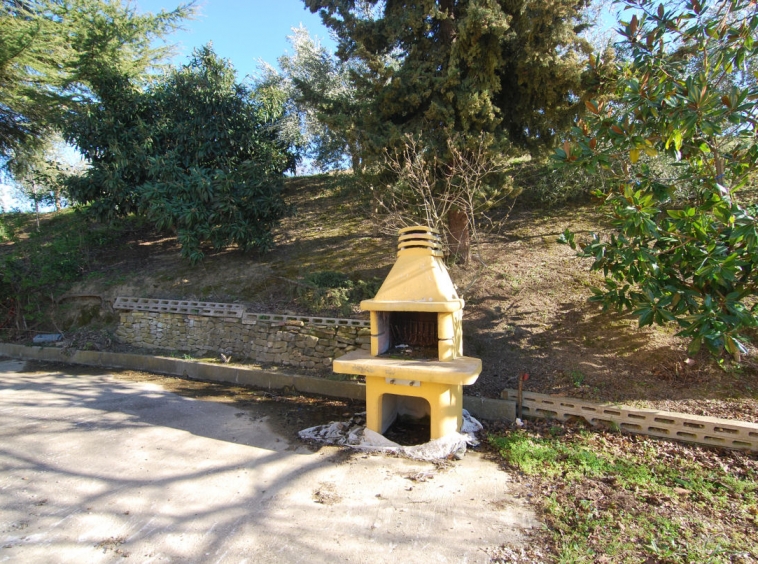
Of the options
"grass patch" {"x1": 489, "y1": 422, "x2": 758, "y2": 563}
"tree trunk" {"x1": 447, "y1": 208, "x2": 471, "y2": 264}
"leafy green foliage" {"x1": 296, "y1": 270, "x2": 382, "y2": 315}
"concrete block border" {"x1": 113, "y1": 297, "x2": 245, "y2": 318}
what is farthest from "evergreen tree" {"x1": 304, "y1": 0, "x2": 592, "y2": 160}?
"grass patch" {"x1": 489, "y1": 422, "x2": 758, "y2": 563}

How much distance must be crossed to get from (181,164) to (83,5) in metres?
5.41

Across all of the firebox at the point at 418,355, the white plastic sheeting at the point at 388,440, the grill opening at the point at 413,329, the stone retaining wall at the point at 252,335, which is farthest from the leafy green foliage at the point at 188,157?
the white plastic sheeting at the point at 388,440

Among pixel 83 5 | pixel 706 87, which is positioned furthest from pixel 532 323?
pixel 83 5

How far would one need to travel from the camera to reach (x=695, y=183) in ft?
14.6

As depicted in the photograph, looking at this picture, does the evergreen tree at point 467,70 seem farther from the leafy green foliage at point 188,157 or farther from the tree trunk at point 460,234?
the leafy green foliage at point 188,157

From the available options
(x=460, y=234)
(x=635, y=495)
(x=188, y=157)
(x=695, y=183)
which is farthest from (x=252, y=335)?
(x=695, y=183)

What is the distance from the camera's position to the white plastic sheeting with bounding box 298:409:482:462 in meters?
4.11

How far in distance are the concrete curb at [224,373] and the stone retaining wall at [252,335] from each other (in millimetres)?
505

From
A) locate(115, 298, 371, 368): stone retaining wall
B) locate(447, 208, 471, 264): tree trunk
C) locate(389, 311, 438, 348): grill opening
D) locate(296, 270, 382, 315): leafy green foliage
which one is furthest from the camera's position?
locate(447, 208, 471, 264): tree trunk

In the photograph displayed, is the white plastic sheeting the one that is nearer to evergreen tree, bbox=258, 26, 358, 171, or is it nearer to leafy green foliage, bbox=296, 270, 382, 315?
leafy green foliage, bbox=296, 270, 382, 315

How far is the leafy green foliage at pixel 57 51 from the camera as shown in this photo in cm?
931

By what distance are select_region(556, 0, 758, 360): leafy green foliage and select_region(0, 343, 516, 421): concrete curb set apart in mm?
2037

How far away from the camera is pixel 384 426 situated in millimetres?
4715

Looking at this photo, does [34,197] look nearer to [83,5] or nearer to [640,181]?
[83,5]
